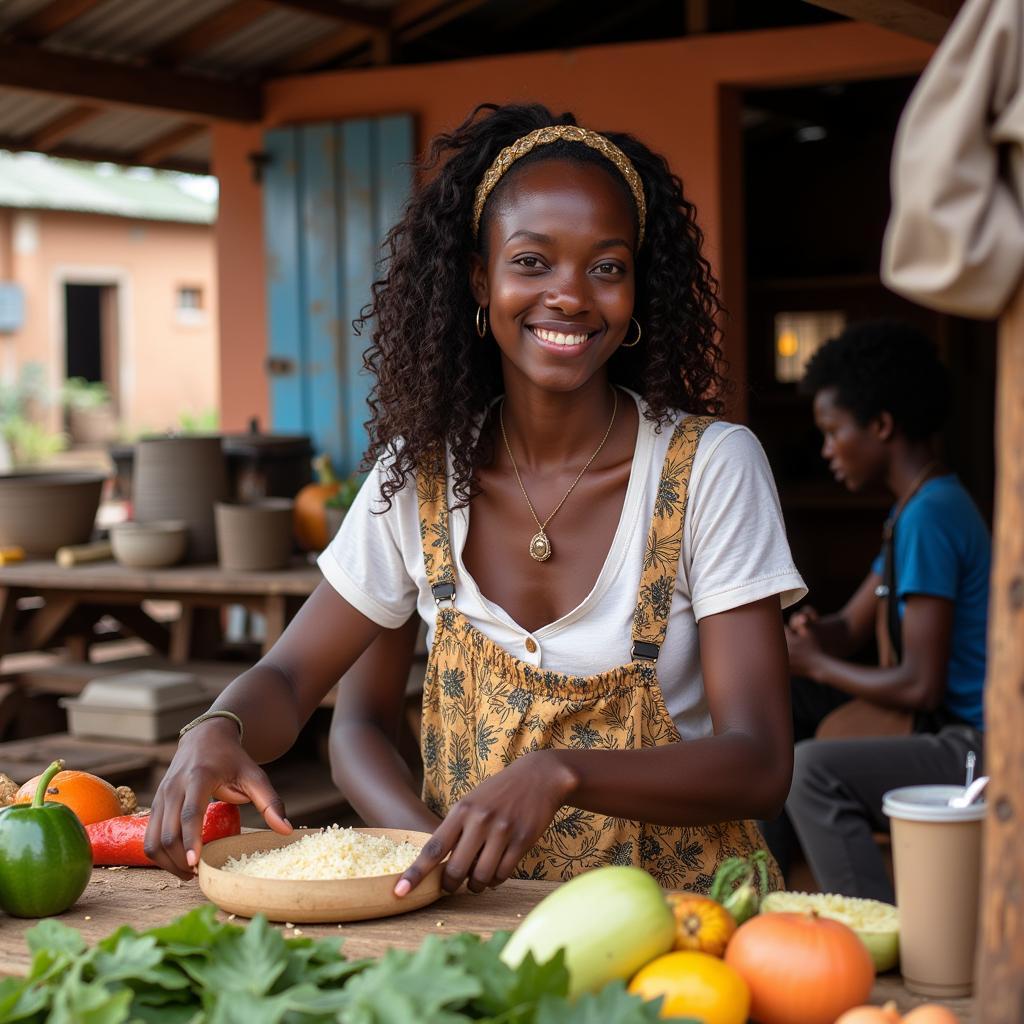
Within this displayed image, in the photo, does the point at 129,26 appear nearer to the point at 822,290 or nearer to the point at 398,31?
the point at 398,31

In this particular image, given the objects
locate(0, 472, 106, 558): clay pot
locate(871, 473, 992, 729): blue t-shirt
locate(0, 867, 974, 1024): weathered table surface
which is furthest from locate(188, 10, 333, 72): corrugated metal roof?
locate(0, 867, 974, 1024): weathered table surface

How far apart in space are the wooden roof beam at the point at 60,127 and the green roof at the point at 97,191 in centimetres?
932

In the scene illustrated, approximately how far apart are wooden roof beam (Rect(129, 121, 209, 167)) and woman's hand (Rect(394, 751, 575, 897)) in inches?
269

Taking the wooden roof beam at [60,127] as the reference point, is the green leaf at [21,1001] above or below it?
below

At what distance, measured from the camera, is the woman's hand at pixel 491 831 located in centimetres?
171

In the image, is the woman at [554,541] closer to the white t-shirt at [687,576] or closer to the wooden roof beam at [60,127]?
the white t-shirt at [687,576]

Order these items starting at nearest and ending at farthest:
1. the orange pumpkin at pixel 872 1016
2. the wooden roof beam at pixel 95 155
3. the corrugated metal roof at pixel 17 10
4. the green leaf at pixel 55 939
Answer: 1. the orange pumpkin at pixel 872 1016
2. the green leaf at pixel 55 939
3. the corrugated metal roof at pixel 17 10
4. the wooden roof beam at pixel 95 155

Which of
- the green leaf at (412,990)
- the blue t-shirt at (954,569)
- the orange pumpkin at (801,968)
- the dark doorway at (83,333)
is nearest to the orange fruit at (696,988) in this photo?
the orange pumpkin at (801,968)

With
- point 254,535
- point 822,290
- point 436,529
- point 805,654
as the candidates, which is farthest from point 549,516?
point 822,290

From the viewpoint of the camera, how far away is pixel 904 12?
3.41 m

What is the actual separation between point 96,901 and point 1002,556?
1.24 metres

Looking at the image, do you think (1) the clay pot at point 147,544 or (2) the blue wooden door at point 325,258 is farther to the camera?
(2) the blue wooden door at point 325,258

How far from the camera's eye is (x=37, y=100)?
7.28m

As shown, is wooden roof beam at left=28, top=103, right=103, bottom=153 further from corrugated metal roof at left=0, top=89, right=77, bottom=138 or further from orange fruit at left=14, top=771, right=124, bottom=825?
orange fruit at left=14, top=771, right=124, bottom=825
